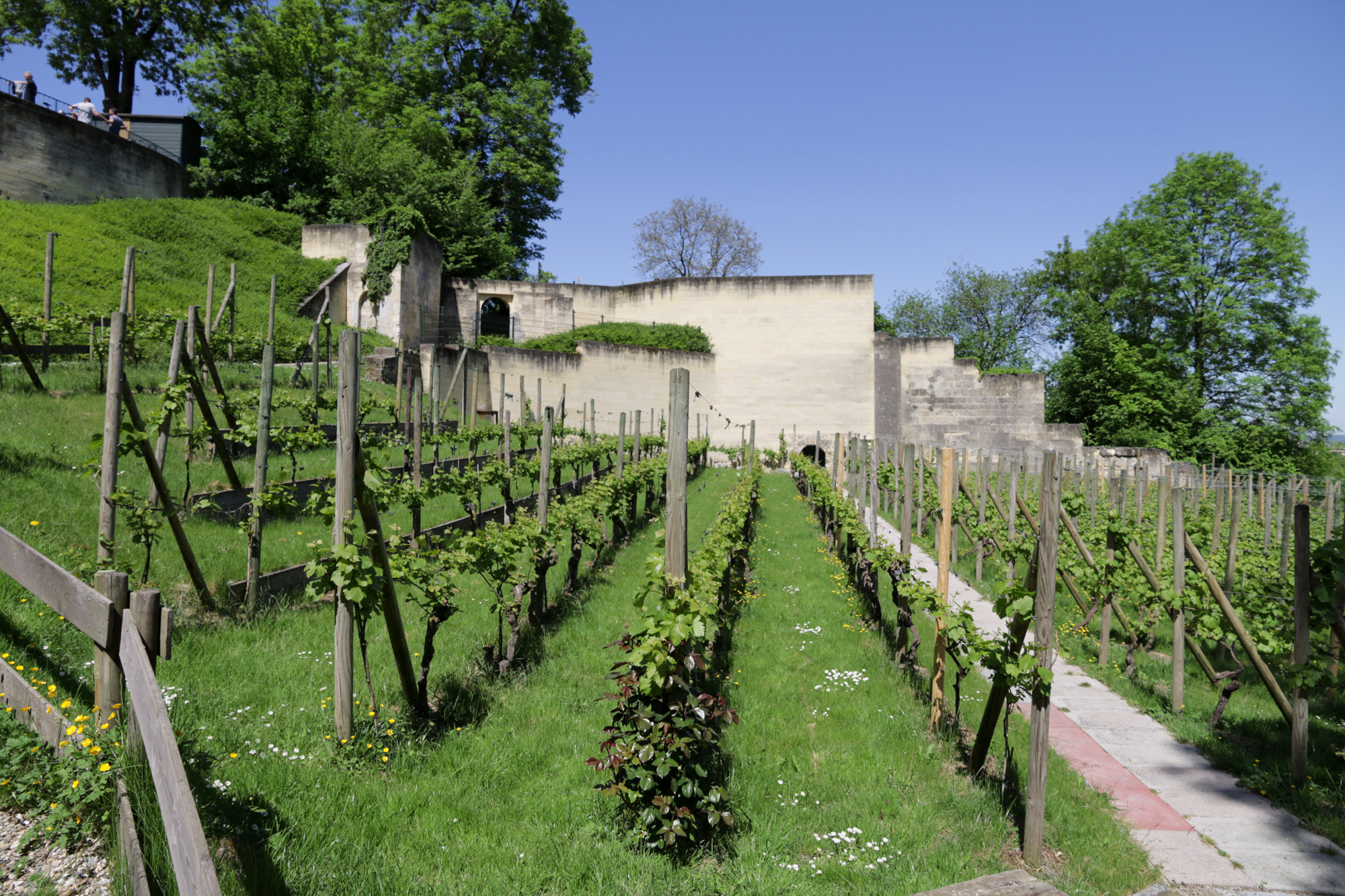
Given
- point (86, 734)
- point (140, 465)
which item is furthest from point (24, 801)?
point (140, 465)

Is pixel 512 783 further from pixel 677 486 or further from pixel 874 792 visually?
pixel 874 792

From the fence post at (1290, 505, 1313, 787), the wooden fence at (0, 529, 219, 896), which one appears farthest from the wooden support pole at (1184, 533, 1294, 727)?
the wooden fence at (0, 529, 219, 896)

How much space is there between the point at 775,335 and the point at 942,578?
2370cm

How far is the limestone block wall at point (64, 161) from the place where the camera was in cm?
1919

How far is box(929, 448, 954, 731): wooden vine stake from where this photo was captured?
446 centimetres

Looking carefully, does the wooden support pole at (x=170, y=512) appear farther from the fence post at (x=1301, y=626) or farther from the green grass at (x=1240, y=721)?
the fence post at (x=1301, y=626)

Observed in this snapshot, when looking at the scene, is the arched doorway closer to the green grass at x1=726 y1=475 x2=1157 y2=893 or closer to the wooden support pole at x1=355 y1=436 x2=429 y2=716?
the green grass at x1=726 y1=475 x2=1157 y2=893

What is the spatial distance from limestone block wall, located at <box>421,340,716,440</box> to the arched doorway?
6.01 meters

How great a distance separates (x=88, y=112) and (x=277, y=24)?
9.21m

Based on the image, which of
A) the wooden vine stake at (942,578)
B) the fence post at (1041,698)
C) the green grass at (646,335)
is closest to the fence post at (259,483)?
the wooden vine stake at (942,578)

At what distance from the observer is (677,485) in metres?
3.74

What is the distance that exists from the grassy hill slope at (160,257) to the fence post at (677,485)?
1150cm

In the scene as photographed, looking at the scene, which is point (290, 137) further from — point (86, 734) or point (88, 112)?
point (86, 734)

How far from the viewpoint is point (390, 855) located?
2.85 metres
